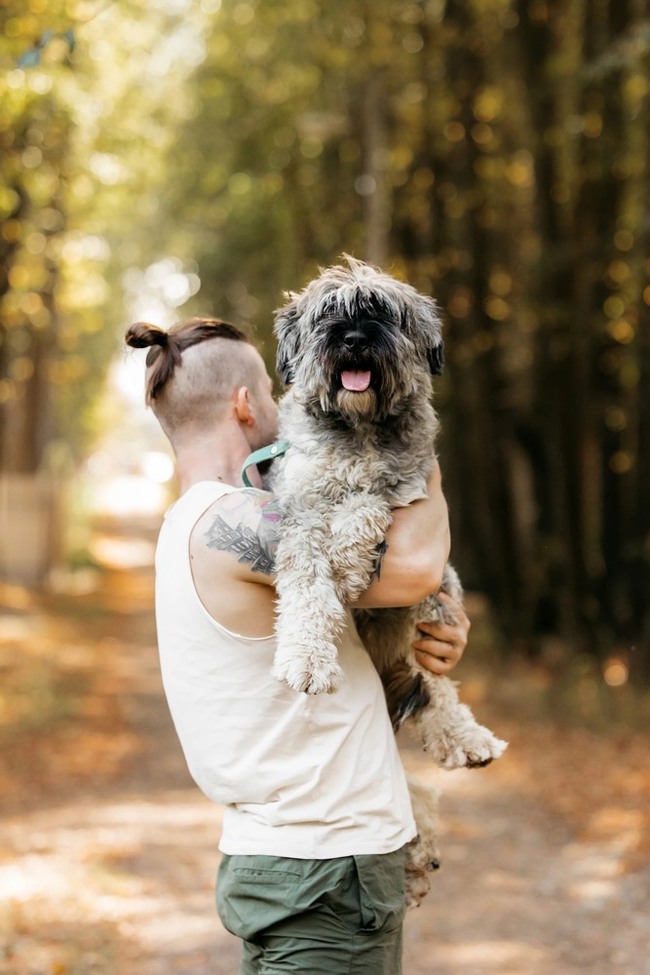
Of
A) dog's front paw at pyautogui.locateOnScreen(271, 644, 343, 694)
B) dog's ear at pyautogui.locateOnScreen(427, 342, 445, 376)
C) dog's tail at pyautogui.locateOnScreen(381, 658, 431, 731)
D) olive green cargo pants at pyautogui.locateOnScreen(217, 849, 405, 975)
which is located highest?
dog's ear at pyautogui.locateOnScreen(427, 342, 445, 376)

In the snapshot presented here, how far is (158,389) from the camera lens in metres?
3.13

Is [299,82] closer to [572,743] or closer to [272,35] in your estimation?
[272,35]

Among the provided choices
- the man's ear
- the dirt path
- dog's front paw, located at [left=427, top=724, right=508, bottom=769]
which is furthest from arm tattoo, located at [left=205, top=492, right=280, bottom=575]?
the dirt path

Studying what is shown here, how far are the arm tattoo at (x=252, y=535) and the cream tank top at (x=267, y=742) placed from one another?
7cm

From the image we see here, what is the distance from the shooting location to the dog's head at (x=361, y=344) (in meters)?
3.01

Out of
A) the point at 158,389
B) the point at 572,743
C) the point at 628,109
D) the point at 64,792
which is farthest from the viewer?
the point at 628,109

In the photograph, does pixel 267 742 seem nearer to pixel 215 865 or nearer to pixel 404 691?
pixel 404 691

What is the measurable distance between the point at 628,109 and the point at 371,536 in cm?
1031

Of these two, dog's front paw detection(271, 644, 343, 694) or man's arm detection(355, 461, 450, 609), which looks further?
man's arm detection(355, 461, 450, 609)

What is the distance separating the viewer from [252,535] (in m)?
2.92

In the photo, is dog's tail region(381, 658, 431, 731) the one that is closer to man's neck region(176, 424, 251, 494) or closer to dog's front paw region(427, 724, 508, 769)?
dog's front paw region(427, 724, 508, 769)

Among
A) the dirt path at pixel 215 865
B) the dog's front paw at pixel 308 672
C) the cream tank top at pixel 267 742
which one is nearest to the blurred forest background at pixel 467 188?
the dirt path at pixel 215 865

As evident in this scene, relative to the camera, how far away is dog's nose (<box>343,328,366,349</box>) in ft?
9.80

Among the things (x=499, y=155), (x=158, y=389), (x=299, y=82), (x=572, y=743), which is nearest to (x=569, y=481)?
(x=572, y=743)
